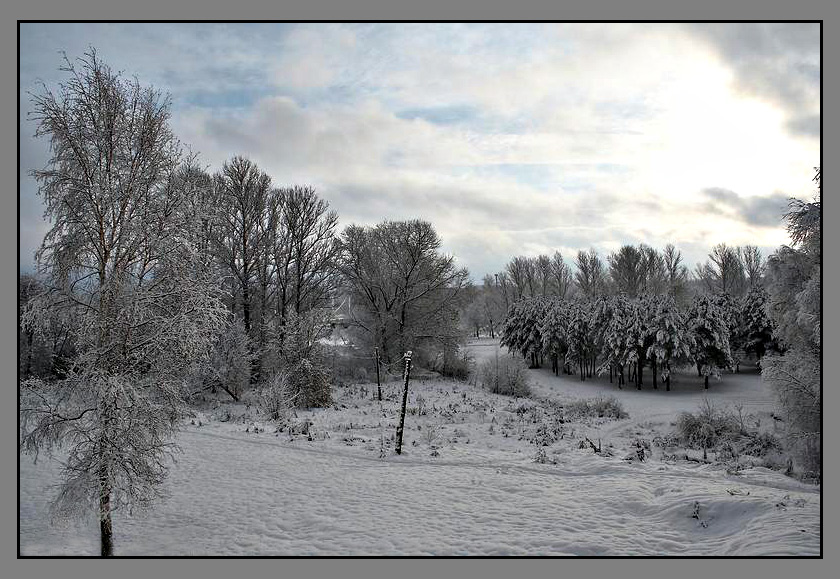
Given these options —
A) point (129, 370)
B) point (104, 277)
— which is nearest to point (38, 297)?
point (104, 277)

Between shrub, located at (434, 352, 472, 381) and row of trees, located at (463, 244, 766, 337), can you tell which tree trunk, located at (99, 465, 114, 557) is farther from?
row of trees, located at (463, 244, 766, 337)

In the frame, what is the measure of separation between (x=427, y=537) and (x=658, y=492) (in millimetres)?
5083

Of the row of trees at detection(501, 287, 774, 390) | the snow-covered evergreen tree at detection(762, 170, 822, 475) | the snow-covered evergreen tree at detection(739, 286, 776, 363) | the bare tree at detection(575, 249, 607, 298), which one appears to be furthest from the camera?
the bare tree at detection(575, 249, 607, 298)

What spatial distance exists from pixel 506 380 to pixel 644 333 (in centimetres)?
951

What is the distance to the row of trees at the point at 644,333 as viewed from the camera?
30.0 m

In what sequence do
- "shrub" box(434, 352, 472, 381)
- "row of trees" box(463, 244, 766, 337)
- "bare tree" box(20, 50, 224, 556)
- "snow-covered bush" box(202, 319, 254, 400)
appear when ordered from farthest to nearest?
"row of trees" box(463, 244, 766, 337)
"shrub" box(434, 352, 472, 381)
"snow-covered bush" box(202, 319, 254, 400)
"bare tree" box(20, 50, 224, 556)

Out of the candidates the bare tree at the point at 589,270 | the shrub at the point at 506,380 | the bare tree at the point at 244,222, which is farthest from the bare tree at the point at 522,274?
the bare tree at the point at 244,222

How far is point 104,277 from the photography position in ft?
23.2

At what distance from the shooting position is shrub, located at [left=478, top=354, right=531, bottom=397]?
28.4 meters

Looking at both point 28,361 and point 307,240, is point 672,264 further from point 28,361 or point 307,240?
point 28,361

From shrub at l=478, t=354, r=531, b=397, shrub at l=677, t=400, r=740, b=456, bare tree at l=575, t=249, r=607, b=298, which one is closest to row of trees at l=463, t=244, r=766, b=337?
bare tree at l=575, t=249, r=607, b=298

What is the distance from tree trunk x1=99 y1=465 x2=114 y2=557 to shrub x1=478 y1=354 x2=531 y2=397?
2311 centimetres

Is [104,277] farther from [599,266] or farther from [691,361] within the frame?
[599,266]

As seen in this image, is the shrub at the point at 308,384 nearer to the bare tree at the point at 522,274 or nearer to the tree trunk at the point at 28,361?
A: the tree trunk at the point at 28,361
